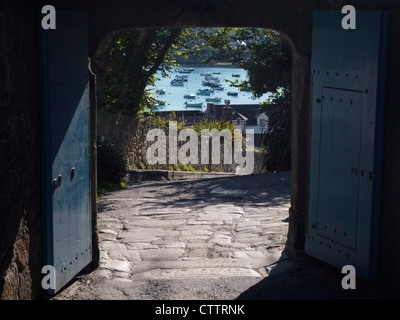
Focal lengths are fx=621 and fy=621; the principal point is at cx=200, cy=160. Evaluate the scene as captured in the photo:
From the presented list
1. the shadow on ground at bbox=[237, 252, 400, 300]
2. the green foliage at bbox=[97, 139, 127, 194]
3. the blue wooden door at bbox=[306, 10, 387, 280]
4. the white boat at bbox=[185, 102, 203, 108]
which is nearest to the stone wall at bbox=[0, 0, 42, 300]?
the shadow on ground at bbox=[237, 252, 400, 300]

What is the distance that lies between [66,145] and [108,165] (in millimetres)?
6732

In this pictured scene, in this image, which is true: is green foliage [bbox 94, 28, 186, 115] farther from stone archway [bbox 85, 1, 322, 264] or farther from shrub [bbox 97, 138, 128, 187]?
stone archway [bbox 85, 1, 322, 264]

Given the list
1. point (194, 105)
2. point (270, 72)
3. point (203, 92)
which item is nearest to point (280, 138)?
point (270, 72)

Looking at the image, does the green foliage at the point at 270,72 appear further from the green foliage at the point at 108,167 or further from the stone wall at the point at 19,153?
the stone wall at the point at 19,153

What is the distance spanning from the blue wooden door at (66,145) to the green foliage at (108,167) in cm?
599

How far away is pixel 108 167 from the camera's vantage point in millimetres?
12039

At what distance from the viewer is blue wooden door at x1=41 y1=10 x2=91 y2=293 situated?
499 centimetres

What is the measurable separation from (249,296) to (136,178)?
902 centimetres

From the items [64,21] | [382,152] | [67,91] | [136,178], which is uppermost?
[64,21]

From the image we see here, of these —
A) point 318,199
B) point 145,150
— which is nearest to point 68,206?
point 318,199

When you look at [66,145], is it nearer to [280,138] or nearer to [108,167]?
[108,167]

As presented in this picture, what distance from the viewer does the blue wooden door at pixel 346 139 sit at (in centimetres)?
537

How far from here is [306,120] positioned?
21.3 feet
